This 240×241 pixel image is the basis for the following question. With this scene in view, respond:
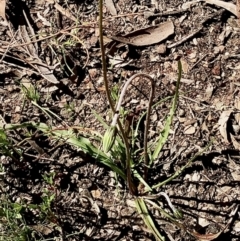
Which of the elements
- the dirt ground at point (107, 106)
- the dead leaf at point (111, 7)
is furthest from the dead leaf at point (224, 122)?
the dead leaf at point (111, 7)

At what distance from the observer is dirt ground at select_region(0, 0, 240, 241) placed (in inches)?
83.7

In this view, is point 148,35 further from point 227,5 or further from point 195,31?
point 227,5

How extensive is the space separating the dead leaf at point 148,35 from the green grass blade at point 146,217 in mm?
675

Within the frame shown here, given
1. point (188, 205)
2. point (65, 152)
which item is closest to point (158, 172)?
point (188, 205)

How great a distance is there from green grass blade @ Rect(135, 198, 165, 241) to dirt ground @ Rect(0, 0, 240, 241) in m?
0.05

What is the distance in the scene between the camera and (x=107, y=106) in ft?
7.38

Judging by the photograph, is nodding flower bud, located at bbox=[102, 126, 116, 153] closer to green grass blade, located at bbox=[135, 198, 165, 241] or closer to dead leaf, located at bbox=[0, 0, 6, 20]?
green grass blade, located at bbox=[135, 198, 165, 241]

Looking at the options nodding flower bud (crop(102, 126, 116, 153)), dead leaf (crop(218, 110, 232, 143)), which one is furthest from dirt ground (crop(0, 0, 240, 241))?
nodding flower bud (crop(102, 126, 116, 153))

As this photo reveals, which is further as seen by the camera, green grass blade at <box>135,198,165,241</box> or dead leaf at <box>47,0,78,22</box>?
dead leaf at <box>47,0,78,22</box>

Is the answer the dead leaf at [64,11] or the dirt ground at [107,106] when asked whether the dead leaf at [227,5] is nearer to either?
the dirt ground at [107,106]

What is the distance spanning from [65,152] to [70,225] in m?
0.29

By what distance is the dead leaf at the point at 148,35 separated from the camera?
7.63 feet

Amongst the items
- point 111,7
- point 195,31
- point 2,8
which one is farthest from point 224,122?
point 2,8

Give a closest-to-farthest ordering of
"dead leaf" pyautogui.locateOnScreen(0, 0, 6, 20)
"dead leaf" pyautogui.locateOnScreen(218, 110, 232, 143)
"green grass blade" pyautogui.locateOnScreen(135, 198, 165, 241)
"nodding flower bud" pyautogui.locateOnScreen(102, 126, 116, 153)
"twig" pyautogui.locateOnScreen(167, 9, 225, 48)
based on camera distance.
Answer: "nodding flower bud" pyautogui.locateOnScreen(102, 126, 116, 153), "green grass blade" pyautogui.locateOnScreen(135, 198, 165, 241), "dead leaf" pyautogui.locateOnScreen(218, 110, 232, 143), "twig" pyautogui.locateOnScreen(167, 9, 225, 48), "dead leaf" pyautogui.locateOnScreen(0, 0, 6, 20)
